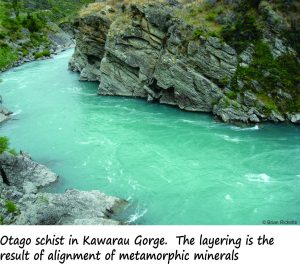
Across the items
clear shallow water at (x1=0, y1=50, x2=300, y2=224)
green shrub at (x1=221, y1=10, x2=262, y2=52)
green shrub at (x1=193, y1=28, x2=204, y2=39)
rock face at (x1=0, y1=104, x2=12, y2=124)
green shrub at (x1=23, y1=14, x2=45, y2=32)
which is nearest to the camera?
clear shallow water at (x1=0, y1=50, x2=300, y2=224)

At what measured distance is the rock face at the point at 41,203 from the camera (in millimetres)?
23547

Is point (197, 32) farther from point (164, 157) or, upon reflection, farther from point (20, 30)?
point (20, 30)

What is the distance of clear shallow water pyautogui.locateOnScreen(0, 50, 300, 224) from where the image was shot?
26.3 metres

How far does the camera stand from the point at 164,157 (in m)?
33.8

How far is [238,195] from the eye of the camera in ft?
90.0

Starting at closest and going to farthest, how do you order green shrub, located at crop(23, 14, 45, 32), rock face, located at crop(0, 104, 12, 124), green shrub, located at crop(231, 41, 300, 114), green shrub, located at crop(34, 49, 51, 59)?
green shrub, located at crop(231, 41, 300, 114), rock face, located at crop(0, 104, 12, 124), green shrub, located at crop(34, 49, 51, 59), green shrub, located at crop(23, 14, 45, 32)

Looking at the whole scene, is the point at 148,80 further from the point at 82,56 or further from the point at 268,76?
the point at 82,56

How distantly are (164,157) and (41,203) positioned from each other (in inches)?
482

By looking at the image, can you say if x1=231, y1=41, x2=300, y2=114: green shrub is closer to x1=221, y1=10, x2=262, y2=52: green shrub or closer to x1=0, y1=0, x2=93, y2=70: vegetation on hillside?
x1=221, y1=10, x2=262, y2=52: green shrub

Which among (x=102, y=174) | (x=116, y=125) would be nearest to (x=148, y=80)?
(x=116, y=125)

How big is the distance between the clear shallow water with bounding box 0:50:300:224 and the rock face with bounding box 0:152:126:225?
1.69 meters

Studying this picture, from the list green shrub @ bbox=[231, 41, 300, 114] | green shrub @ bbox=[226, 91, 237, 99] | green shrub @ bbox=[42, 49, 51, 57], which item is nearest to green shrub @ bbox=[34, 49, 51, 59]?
green shrub @ bbox=[42, 49, 51, 57]

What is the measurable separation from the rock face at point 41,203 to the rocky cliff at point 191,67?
19.1 meters

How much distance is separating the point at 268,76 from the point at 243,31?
5.62 metres
